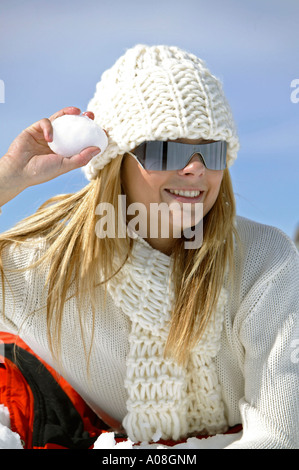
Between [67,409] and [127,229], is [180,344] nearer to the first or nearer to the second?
[127,229]

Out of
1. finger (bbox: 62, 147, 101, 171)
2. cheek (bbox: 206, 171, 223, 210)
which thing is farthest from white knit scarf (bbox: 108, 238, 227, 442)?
finger (bbox: 62, 147, 101, 171)

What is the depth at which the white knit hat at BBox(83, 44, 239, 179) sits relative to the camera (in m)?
2.79

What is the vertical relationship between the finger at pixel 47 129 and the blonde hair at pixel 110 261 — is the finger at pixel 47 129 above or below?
above

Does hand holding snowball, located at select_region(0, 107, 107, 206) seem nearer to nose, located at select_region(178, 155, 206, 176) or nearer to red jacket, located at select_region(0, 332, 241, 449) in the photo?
nose, located at select_region(178, 155, 206, 176)

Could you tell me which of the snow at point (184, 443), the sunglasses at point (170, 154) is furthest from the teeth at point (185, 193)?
the snow at point (184, 443)

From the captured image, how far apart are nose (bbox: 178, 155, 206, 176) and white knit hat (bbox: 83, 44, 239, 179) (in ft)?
0.35

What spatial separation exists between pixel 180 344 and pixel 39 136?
1184mm

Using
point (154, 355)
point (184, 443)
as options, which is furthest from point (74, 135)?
point (184, 443)

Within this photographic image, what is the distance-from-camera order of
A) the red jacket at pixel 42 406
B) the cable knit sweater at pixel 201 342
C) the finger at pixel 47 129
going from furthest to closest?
the red jacket at pixel 42 406
the cable knit sweater at pixel 201 342
the finger at pixel 47 129

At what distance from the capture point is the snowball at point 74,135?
2.78 meters

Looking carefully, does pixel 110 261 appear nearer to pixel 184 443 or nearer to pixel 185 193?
pixel 185 193

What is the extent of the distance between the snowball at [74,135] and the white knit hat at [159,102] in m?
0.09

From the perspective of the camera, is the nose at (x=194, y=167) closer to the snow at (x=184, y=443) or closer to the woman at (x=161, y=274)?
the woman at (x=161, y=274)

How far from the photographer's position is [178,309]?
9.73ft
